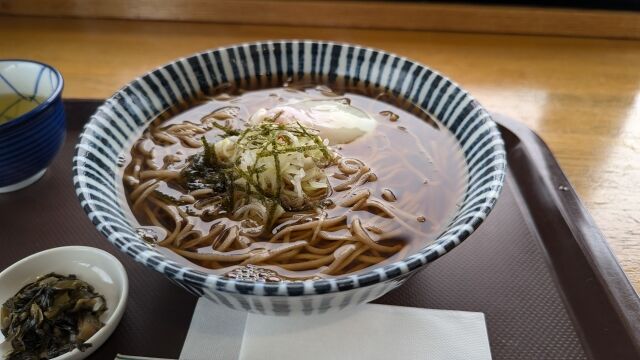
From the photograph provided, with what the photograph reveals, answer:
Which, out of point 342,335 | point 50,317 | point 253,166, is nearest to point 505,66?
point 253,166

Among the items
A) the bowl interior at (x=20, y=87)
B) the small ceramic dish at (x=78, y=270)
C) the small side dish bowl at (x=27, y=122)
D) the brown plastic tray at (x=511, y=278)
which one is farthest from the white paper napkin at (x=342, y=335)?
the bowl interior at (x=20, y=87)

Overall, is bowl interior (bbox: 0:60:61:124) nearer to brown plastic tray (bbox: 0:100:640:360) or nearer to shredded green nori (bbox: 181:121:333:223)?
brown plastic tray (bbox: 0:100:640:360)

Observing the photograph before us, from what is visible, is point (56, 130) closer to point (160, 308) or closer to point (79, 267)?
point (79, 267)

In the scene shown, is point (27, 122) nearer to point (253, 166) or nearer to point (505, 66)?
point (253, 166)

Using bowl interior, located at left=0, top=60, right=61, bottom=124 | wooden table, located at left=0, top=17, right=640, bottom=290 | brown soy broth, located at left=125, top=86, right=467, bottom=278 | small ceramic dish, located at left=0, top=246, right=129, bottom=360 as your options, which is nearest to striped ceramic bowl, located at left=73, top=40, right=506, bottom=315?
brown soy broth, located at left=125, top=86, right=467, bottom=278

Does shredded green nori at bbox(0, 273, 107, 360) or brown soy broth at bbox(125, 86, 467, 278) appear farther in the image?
brown soy broth at bbox(125, 86, 467, 278)

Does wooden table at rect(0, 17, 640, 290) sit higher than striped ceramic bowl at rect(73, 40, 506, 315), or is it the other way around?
striped ceramic bowl at rect(73, 40, 506, 315)
